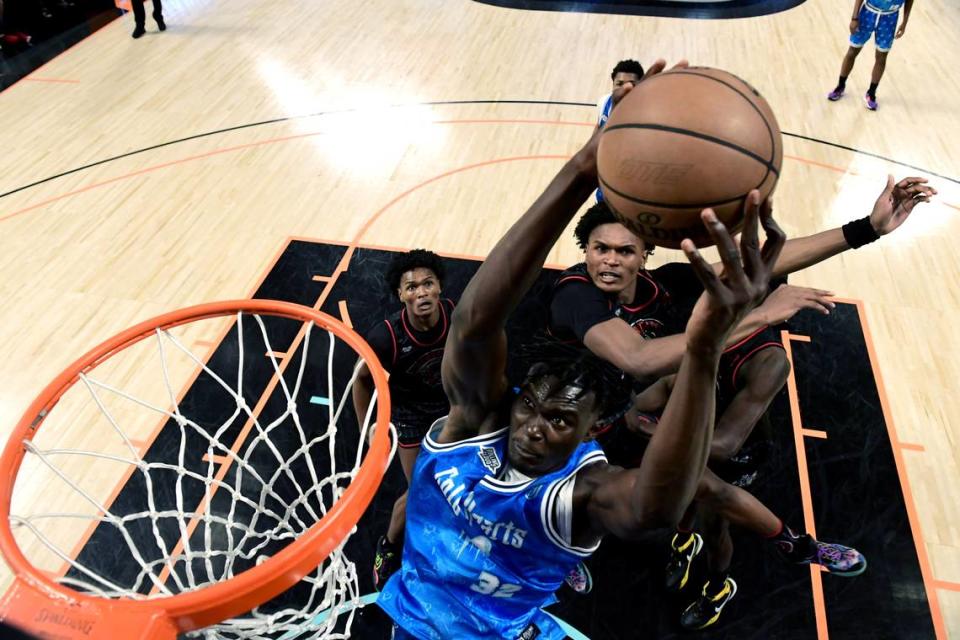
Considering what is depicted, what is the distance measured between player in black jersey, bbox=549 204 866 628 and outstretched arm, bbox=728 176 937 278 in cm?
31

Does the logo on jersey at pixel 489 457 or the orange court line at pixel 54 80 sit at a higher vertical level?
the logo on jersey at pixel 489 457

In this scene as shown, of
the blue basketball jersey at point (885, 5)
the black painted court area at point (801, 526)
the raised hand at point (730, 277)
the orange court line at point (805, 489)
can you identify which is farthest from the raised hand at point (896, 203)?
the blue basketball jersey at point (885, 5)

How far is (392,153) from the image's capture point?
6.24 meters

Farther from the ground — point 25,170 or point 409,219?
point 25,170

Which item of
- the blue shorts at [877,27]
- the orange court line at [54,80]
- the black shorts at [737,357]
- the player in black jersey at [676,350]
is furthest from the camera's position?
the orange court line at [54,80]

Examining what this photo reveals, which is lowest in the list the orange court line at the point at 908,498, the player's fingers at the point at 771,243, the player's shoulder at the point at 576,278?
the orange court line at the point at 908,498

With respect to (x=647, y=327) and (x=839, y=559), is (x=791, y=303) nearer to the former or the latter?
(x=647, y=327)

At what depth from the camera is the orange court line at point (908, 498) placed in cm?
304

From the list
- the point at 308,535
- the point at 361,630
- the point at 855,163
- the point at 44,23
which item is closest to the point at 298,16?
the point at 44,23

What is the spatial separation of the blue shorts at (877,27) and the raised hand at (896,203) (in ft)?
16.7

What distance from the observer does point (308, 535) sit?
1716 mm

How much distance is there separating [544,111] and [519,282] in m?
5.66

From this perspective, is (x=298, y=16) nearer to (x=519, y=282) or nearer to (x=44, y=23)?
(x=44, y=23)

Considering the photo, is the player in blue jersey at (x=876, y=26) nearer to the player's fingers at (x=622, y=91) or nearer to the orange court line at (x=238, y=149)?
the orange court line at (x=238, y=149)
